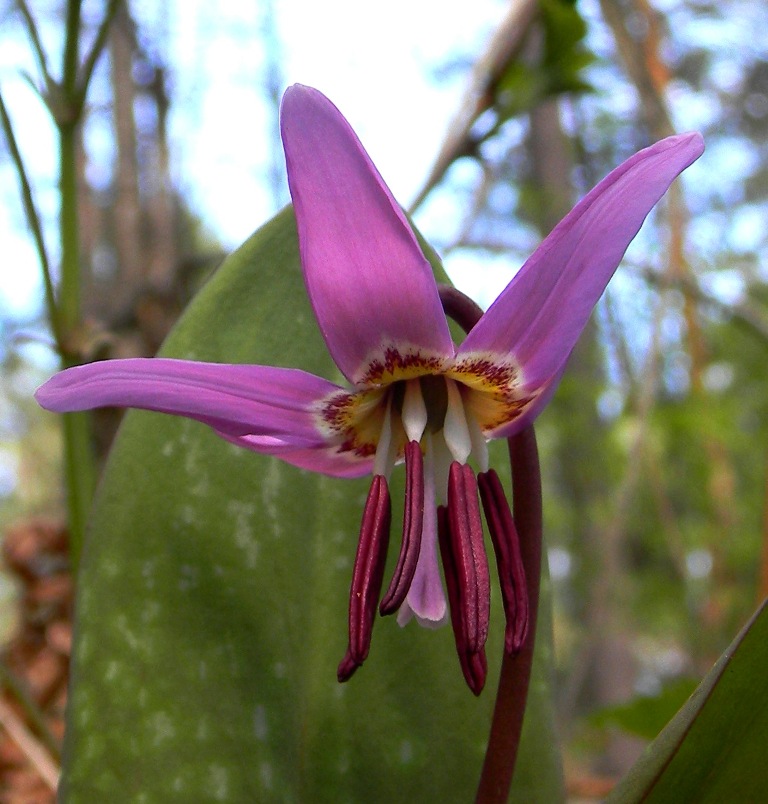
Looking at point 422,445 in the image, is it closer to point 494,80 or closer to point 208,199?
point 494,80

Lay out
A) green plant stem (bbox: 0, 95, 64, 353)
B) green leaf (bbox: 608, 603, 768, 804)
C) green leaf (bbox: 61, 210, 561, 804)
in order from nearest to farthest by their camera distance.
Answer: green leaf (bbox: 608, 603, 768, 804) → green leaf (bbox: 61, 210, 561, 804) → green plant stem (bbox: 0, 95, 64, 353)

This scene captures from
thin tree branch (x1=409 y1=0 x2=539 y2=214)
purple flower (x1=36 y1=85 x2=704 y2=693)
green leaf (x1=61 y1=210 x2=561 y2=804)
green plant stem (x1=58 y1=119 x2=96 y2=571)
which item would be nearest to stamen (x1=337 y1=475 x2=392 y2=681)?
purple flower (x1=36 y1=85 x2=704 y2=693)

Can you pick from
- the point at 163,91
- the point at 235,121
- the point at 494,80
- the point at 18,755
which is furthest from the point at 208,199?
the point at 18,755

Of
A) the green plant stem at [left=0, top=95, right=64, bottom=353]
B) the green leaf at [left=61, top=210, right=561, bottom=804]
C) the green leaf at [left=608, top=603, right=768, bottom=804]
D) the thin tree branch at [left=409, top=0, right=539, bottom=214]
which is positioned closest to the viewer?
the green leaf at [left=608, top=603, right=768, bottom=804]

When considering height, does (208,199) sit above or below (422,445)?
above

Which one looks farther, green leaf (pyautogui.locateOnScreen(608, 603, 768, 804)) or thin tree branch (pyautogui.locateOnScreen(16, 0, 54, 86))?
thin tree branch (pyautogui.locateOnScreen(16, 0, 54, 86))

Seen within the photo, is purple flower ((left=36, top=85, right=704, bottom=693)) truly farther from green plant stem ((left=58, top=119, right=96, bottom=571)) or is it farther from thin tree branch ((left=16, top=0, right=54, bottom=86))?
thin tree branch ((left=16, top=0, right=54, bottom=86))

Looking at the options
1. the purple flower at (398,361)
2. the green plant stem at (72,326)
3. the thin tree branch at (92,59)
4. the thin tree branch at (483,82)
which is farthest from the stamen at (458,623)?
the thin tree branch at (483,82)

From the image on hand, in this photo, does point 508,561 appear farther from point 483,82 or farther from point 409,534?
point 483,82

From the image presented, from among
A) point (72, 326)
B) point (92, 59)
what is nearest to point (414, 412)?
point (72, 326)
